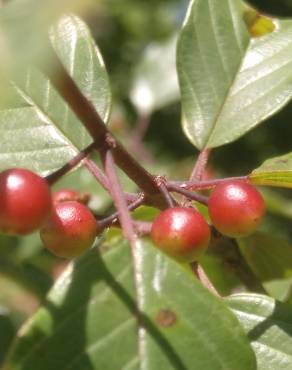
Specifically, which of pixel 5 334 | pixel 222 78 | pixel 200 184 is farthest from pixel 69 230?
pixel 222 78

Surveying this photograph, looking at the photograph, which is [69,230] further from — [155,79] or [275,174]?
[155,79]

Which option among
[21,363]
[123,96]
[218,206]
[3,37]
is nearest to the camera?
[3,37]

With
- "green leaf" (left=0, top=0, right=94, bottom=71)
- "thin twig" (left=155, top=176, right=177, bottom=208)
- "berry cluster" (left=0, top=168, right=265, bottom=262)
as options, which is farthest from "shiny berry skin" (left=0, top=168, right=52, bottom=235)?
"green leaf" (left=0, top=0, right=94, bottom=71)

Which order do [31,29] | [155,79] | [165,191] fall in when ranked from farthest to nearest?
[155,79] < [165,191] < [31,29]

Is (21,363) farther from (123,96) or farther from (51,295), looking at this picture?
(123,96)

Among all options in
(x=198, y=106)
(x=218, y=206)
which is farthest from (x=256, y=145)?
(x=218, y=206)

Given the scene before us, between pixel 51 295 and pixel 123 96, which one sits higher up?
pixel 51 295

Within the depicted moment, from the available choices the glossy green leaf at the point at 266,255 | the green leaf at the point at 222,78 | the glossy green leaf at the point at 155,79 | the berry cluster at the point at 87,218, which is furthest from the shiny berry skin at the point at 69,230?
→ the glossy green leaf at the point at 155,79

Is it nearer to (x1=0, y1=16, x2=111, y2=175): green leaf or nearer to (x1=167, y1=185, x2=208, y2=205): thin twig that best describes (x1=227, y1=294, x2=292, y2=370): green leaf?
(x1=167, y1=185, x2=208, y2=205): thin twig
